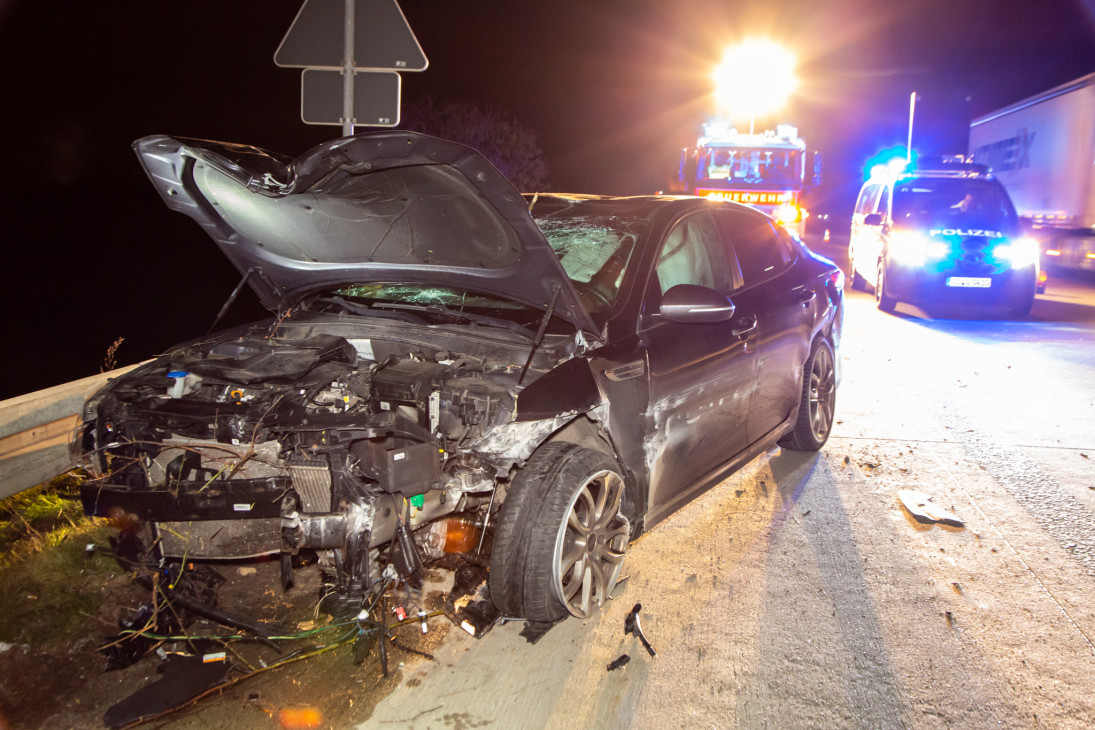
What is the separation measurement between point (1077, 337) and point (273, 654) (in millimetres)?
10740

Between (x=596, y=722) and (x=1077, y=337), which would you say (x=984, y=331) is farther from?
(x=596, y=722)

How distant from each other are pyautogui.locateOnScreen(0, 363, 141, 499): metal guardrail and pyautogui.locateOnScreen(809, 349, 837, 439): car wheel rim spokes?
438 centimetres

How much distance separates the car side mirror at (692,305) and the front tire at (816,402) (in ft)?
6.15

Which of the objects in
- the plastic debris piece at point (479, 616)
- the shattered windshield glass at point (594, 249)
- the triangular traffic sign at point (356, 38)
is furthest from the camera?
the triangular traffic sign at point (356, 38)

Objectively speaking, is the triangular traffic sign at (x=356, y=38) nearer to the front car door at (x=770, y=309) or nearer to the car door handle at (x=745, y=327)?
the front car door at (x=770, y=309)

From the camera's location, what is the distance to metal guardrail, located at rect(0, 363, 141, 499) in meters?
3.92

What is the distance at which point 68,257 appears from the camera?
13523 millimetres

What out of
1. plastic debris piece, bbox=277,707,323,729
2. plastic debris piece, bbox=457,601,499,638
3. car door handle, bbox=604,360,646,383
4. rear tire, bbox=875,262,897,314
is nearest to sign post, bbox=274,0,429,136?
car door handle, bbox=604,360,646,383

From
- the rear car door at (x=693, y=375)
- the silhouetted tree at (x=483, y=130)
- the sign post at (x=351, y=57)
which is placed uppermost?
the silhouetted tree at (x=483, y=130)

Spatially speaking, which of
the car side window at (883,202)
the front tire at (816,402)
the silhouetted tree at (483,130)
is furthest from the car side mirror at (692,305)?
the silhouetted tree at (483,130)

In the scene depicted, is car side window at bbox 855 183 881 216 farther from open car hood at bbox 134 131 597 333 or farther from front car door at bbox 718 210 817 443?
open car hood at bbox 134 131 597 333

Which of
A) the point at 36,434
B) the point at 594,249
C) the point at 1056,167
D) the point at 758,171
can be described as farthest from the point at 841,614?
the point at 1056,167

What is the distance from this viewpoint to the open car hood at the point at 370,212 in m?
2.72

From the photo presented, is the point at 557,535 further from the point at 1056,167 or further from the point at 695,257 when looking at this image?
the point at 1056,167
